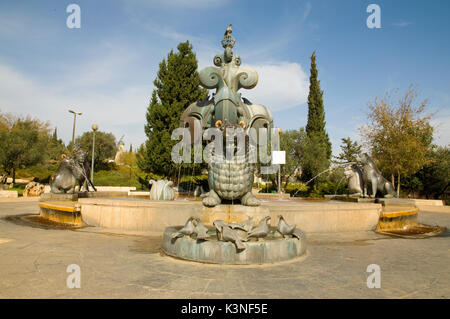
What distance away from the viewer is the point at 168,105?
23562 mm

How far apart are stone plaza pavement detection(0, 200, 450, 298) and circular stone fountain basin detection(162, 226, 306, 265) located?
14 cm

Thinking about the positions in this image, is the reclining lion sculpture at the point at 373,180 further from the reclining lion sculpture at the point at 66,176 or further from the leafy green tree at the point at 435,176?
the leafy green tree at the point at 435,176

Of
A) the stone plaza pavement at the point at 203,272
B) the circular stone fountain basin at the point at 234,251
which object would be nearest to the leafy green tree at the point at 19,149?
the stone plaza pavement at the point at 203,272

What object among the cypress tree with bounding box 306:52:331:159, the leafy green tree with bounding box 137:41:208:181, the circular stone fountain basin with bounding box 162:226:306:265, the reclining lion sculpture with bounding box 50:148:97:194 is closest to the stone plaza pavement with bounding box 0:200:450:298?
the circular stone fountain basin with bounding box 162:226:306:265

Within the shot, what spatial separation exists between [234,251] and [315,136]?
31.1 meters

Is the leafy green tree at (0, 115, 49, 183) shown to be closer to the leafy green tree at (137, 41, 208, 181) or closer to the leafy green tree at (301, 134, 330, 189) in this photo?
the leafy green tree at (137, 41, 208, 181)

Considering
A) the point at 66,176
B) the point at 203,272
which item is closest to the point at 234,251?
the point at 203,272

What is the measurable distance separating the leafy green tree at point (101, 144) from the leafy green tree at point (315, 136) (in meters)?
31.1

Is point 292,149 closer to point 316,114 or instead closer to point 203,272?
point 316,114

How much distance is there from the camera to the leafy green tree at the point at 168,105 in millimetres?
23062

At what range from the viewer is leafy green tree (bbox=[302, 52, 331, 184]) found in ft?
105

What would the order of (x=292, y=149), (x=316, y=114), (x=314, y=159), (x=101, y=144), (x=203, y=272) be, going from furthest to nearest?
(x=101, y=144) < (x=316, y=114) < (x=292, y=149) < (x=314, y=159) < (x=203, y=272)
